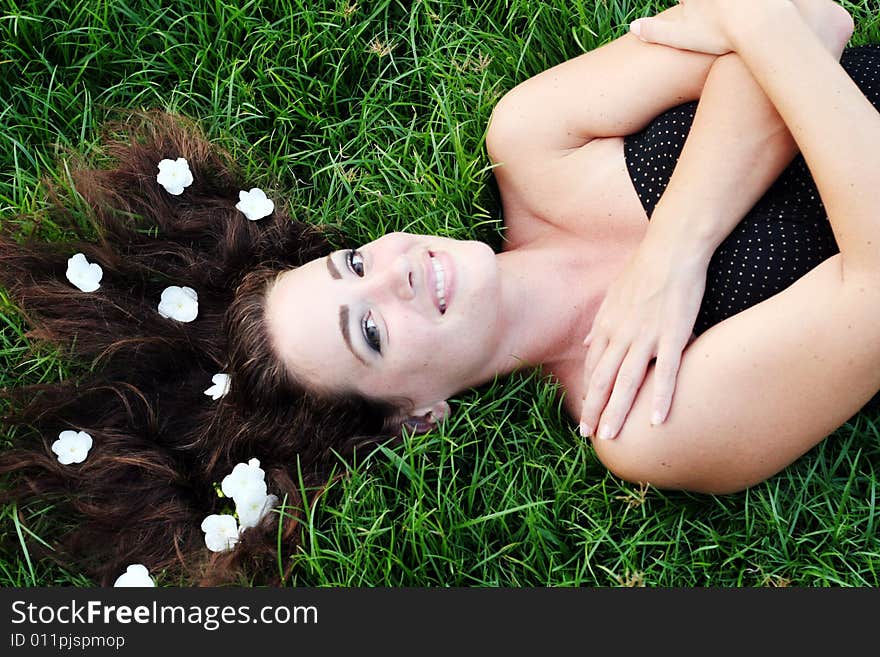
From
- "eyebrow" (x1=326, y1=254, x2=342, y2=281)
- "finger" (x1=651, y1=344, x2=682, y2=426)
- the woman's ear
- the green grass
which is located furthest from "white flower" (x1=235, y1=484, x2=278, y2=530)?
"finger" (x1=651, y1=344, x2=682, y2=426)

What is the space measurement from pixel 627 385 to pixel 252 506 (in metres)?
1.26

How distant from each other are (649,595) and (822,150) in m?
1.42

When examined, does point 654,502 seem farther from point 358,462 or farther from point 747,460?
point 358,462


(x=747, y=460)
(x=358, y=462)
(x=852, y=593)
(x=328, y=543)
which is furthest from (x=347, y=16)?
(x=852, y=593)

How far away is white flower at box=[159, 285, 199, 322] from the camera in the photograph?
11.0ft

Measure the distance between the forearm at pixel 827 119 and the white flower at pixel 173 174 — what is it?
6.57 feet

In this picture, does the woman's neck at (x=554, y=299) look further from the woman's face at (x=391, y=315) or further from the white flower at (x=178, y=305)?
the white flower at (x=178, y=305)

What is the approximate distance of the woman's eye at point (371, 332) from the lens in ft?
9.52

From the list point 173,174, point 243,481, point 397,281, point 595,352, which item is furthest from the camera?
point 173,174

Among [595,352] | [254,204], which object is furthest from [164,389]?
[595,352]

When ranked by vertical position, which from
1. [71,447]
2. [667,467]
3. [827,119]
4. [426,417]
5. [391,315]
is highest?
[827,119]

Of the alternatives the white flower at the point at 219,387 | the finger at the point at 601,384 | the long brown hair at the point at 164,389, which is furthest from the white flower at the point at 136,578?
the finger at the point at 601,384

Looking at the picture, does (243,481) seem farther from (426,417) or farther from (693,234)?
(693,234)

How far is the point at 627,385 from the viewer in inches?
111
